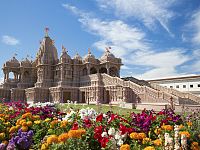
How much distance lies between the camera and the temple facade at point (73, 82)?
4072 cm

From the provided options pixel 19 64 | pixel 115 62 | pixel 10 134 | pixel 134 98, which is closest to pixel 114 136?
pixel 10 134

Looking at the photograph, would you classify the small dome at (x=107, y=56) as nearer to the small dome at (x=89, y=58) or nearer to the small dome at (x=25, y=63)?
the small dome at (x=89, y=58)

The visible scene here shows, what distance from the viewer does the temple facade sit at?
134 feet

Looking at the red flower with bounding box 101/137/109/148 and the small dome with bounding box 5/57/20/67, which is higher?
the small dome with bounding box 5/57/20/67

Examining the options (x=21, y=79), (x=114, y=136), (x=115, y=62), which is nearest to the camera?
(x=114, y=136)

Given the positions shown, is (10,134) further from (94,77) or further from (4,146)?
(94,77)

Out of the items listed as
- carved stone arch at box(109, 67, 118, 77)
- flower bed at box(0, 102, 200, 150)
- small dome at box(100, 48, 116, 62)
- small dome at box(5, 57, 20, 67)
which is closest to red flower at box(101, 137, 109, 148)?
flower bed at box(0, 102, 200, 150)

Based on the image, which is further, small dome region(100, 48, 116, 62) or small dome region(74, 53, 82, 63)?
small dome region(74, 53, 82, 63)

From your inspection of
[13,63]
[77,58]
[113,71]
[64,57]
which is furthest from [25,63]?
[113,71]

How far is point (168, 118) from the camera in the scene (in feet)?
30.3

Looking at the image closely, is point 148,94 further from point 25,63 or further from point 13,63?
point 13,63

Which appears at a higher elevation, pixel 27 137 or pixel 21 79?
pixel 21 79

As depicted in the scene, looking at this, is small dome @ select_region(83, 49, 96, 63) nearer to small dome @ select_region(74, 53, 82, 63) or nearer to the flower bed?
small dome @ select_region(74, 53, 82, 63)

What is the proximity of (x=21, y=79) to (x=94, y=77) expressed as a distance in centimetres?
2434
